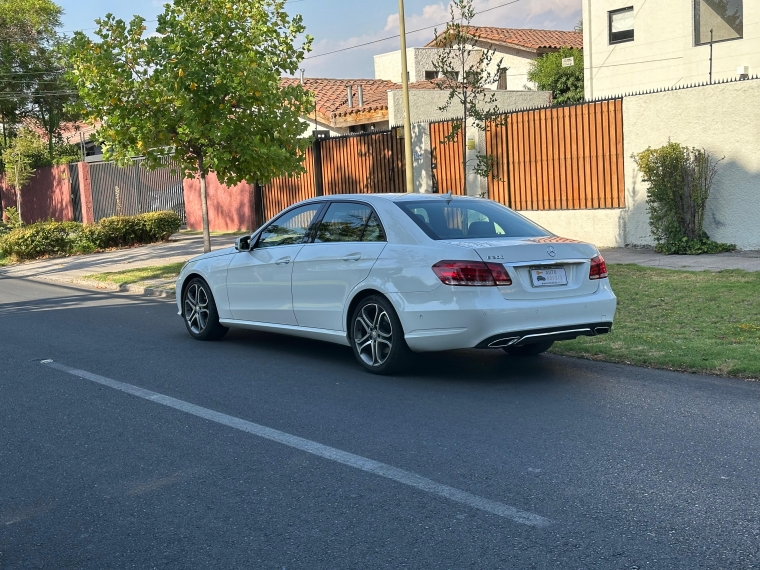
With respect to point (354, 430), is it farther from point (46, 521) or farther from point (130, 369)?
point (130, 369)

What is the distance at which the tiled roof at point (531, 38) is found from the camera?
42.8m

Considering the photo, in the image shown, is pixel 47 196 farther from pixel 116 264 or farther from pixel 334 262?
pixel 334 262

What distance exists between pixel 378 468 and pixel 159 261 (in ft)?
51.4

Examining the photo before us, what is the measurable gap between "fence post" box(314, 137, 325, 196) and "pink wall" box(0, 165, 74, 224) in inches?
517

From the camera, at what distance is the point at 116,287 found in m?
16.8

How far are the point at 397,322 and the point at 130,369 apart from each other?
8.57ft

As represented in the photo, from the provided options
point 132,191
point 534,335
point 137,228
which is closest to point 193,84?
point 534,335

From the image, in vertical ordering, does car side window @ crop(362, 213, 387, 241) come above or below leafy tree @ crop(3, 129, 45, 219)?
below

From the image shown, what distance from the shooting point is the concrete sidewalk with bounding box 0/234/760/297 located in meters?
14.1

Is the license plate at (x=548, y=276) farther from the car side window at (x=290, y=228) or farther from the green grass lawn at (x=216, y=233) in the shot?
the green grass lawn at (x=216, y=233)

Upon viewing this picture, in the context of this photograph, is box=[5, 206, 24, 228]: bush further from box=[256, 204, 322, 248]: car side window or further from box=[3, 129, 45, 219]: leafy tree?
box=[256, 204, 322, 248]: car side window

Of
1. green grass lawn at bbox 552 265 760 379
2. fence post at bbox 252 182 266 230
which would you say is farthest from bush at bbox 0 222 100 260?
green grass lawn at bbox 552 265 760 379

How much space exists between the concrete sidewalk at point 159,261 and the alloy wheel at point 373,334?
6.96 m

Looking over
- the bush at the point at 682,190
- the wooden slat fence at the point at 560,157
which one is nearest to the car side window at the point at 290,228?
the bush at the point at 682,190
